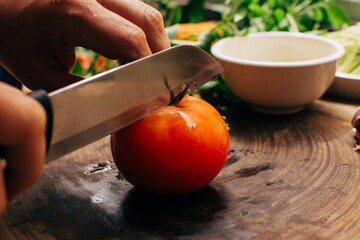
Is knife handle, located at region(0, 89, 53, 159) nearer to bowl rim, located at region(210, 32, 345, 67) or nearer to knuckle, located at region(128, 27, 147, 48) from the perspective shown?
knuckle, located at region(128, 27, 147, 48)

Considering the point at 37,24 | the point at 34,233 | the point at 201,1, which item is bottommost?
the point at 34,233

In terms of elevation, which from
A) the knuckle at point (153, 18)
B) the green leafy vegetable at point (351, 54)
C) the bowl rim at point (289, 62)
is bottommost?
the green leafy vegetable at point (351, 54)

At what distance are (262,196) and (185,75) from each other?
0.34m

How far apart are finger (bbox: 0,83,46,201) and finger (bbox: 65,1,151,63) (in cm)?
29

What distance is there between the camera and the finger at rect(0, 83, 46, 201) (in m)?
0.54

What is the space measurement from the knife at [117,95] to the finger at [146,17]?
0.32 feet

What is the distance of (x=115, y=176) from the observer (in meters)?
0.99

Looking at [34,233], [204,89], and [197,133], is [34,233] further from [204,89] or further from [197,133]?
[204,89]

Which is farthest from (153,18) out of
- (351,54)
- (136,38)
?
(351,54)

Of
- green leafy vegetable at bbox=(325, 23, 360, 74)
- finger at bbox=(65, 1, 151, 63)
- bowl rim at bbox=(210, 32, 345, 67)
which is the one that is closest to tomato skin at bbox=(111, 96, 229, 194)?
finger at bbox=(65, 1, 151, 63)

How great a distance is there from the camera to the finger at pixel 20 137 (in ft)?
1.78

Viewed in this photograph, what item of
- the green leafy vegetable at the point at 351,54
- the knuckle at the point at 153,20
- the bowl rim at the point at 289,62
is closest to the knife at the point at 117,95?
the knuckle at the point at 153,20

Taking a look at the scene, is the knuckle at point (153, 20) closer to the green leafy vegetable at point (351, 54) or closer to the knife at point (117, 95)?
the knife at point (117, 95)

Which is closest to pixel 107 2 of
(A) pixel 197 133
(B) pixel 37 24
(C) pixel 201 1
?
(B) pixel 37 24
